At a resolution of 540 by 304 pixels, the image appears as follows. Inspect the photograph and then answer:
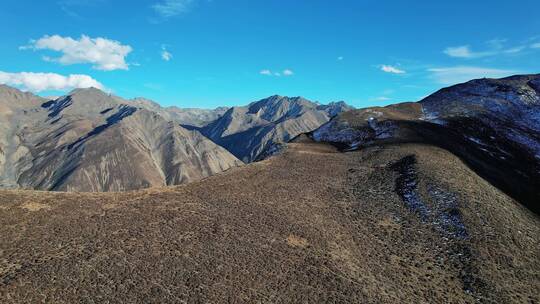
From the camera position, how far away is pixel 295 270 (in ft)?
86.7

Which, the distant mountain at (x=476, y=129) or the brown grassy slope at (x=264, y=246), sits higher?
the distant mountain at (x=476, y=129)

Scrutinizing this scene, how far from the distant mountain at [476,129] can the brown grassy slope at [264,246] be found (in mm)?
14707

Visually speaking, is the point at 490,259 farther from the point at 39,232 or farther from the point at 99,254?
the point at 39,232

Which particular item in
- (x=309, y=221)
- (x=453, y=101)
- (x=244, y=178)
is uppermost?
(x=453, y=101)

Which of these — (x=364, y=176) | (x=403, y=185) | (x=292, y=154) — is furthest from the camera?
(x=292, y=154)

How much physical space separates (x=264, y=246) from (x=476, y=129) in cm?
6243

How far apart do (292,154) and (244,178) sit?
46.3ft

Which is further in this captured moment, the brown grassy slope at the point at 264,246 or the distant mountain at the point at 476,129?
the distant mountain at the point at 476,129

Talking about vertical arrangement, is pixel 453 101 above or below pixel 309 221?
above

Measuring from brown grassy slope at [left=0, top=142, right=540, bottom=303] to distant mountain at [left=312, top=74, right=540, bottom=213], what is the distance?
14707mm

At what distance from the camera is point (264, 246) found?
29.3 m

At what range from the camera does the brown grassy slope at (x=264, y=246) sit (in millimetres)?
23422

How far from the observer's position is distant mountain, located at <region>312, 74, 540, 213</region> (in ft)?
184

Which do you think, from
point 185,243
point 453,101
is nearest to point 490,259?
point 185,243
